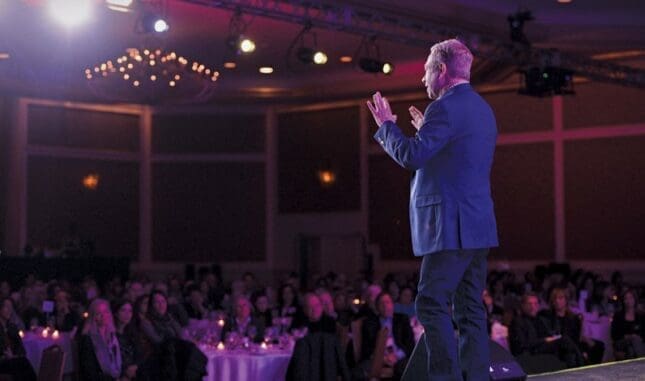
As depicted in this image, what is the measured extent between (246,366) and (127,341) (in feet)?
3.24

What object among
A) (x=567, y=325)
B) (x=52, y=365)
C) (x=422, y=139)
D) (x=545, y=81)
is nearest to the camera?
(x=422, y=139)

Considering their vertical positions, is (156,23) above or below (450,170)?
above

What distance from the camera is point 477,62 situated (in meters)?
15.1

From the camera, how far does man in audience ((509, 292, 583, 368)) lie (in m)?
8.96

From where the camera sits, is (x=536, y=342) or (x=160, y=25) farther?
(x=160, y=25)

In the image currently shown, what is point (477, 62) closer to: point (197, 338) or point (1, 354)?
point (197, 338)

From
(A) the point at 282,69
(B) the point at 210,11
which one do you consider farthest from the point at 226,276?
(B) the point at 210,11

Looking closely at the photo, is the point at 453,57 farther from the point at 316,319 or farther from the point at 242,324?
the point at 242,324

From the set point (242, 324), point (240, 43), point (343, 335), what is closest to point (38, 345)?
point (242, 324)

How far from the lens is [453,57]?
10.1 ft

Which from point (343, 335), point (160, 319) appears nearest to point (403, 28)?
point (343, 335)

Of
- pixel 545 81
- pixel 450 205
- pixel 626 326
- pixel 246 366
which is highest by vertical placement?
pixel 545 81

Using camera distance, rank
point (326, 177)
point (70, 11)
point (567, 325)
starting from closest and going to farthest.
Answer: point (567, 325) → point (70, 11) → point (326, 177)

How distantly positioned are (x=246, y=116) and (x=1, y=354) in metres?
12.2
